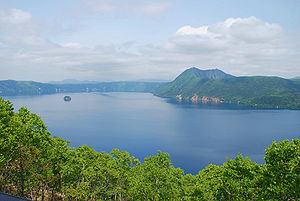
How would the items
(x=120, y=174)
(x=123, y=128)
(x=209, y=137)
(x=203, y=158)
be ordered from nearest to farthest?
(x=120, y=174)
(x=203, y=158)
(x=209, y=137)
(x=123, y=128)

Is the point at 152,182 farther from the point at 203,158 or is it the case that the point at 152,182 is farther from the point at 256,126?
the point at 256,126

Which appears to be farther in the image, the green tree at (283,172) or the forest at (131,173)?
the forest at (131,173)

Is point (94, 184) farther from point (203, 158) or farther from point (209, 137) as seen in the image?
point (209, 137)

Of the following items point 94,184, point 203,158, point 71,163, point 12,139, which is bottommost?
point 203,158

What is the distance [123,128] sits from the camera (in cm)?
17550

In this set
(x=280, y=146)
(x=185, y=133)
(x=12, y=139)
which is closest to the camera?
(x=280, y=146)

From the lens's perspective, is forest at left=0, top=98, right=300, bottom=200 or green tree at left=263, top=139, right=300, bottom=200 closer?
green tree at left=263, top=139, right=300, bottom=200

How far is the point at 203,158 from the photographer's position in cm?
10669

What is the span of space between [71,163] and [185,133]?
5368 inches

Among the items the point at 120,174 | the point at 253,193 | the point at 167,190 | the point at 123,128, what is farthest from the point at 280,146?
the point at 123,128

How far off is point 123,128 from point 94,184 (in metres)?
138

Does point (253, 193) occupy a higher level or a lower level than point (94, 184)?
higher

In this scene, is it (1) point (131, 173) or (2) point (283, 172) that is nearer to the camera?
(2) point (283, 172)

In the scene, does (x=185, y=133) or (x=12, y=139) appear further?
(x=185, y=133)
